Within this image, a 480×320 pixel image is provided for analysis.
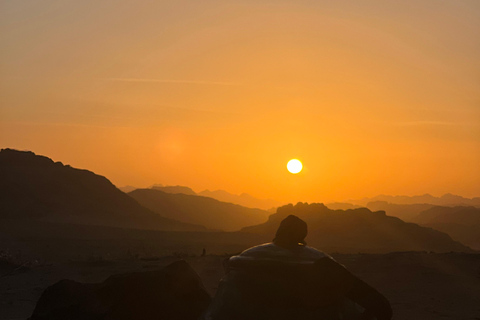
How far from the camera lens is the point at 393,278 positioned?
14.3m

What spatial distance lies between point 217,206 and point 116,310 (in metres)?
114

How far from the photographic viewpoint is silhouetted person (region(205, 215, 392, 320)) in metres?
3.69

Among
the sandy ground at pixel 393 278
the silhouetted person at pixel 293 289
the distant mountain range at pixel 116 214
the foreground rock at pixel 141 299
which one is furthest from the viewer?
the distant mountain range at pixel 116 214

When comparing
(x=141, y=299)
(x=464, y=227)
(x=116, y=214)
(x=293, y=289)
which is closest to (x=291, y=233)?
(x=293, y=289)

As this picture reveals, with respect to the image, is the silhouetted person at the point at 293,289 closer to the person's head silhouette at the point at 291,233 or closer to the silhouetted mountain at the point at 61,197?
the person's head silhouette at the point at 291,233

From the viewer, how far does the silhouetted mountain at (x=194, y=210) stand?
95.6 m

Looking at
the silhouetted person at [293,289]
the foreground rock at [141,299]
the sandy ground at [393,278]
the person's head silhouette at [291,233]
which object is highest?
the person's head silhouette at [291,233]

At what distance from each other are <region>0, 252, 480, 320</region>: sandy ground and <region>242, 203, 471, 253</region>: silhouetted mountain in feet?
110

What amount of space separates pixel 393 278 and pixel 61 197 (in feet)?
182

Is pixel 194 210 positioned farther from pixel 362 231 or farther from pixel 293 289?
pixel 293 289

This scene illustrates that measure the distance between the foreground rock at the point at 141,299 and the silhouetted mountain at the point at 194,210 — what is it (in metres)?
83.6

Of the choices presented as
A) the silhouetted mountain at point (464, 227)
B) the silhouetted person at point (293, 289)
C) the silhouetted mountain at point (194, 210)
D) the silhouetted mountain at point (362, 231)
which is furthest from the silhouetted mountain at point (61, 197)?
the silhouetted person at point (293, 289)

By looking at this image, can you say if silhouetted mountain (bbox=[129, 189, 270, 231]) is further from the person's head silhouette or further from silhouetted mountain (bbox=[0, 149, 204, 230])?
the person's head silhouette

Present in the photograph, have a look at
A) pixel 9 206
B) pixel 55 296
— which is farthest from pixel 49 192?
pixel 55 296
